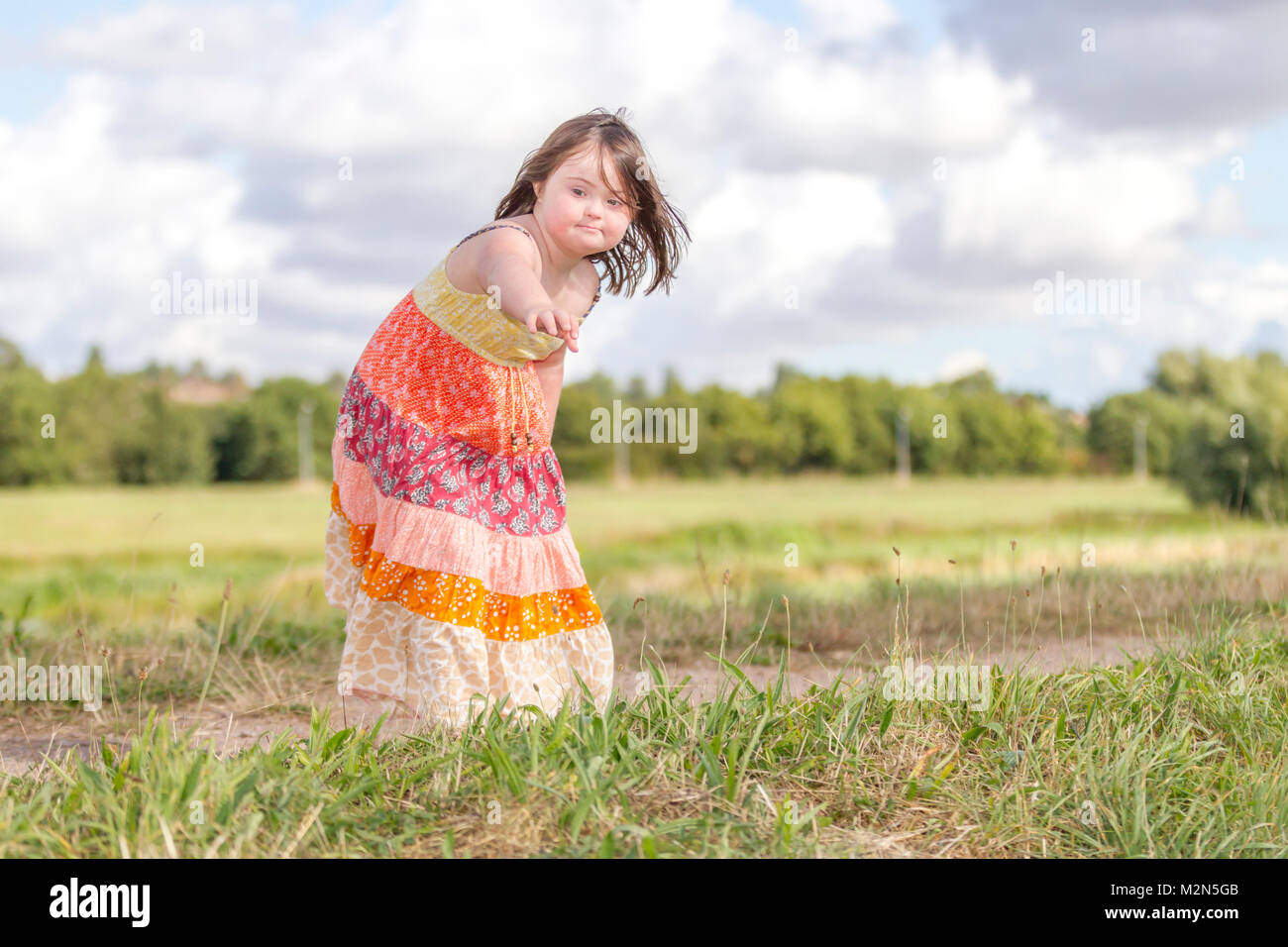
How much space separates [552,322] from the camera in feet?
8.84

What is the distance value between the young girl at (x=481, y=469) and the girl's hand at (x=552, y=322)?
0.31 meters

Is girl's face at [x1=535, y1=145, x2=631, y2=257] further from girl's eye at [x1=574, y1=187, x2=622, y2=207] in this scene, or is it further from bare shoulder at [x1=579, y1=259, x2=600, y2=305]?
bare shoulder at [x1=579, y1=259, x2=600, y2=305]

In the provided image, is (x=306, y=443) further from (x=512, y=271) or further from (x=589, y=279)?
(x=512, y=271)

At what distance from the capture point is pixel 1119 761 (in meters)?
2.66

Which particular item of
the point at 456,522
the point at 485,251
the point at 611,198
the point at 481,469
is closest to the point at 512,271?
the point at 485,251

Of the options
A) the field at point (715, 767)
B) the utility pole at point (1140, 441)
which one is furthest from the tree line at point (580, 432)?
the field at point (715, 767)

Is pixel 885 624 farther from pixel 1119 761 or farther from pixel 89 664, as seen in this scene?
pixel 89 664

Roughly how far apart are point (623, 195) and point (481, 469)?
95 centimetres

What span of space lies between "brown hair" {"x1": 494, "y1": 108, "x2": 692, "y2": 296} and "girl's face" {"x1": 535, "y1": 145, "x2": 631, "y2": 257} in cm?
2

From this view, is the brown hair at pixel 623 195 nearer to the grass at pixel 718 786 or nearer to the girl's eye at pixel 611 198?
the girl's eye at pixel 611 198

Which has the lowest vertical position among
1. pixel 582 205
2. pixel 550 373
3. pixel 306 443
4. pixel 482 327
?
pixel 550 373

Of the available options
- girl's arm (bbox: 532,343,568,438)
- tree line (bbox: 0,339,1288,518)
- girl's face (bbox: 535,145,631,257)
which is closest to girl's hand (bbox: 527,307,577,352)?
girl's face (bbox: 535,145,631,257)
